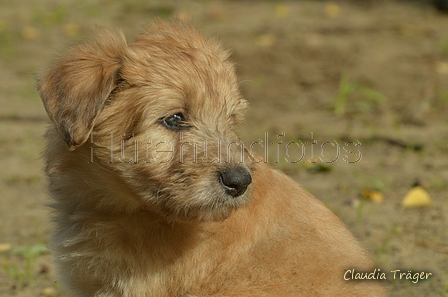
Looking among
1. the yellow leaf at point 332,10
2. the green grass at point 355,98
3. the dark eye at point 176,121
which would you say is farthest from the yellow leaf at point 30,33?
the dark eye at point 176,121

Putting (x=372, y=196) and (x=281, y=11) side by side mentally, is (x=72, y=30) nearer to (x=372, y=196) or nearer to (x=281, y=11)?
(x=281, y=11)

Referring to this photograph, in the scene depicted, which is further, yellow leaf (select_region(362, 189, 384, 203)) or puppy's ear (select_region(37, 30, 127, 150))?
yellow leaf (select_region(362, 189, 384, 203))

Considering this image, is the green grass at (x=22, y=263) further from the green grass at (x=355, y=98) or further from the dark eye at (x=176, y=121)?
Result: the green grass at (x=355, y=98)

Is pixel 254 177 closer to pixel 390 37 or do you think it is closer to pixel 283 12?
pixel 390 37

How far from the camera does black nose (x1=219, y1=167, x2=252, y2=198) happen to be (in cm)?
310

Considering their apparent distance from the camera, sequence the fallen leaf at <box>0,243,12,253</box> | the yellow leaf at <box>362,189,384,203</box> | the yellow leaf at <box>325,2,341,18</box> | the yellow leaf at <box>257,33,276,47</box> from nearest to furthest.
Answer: the fallen leaf at <box>0,243,12,253</box>, the yellow leaf at <box>362,189,384,203</box>, the yellow leaf at <box>257,33,276,47</box>, the yellow leaf at <box>325,2,341,18</box>

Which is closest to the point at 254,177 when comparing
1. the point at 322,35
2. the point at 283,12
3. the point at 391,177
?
the point at 391,177

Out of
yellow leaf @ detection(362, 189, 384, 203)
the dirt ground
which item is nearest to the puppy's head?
the dirt ground

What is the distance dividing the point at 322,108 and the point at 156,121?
16.2 feet

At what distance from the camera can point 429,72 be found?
8555 mm

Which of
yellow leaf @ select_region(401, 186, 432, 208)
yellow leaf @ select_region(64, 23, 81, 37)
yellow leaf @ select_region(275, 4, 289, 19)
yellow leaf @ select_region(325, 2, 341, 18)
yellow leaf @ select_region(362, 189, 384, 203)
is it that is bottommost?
yellow leaf @ select_region(64, 23, 81, 37)

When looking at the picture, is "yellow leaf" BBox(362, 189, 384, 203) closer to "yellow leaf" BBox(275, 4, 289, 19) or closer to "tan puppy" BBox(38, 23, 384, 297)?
"tan puppy" BBox(38, 23, 384, 297)

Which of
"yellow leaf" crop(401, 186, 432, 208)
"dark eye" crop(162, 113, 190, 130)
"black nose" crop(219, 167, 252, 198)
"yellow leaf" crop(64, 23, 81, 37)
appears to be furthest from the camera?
"yellow leaf" crop(64, 23, 81, 37)

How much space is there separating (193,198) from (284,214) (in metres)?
0.66
